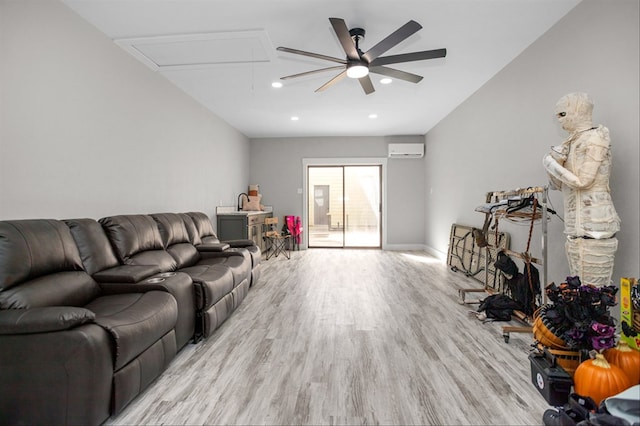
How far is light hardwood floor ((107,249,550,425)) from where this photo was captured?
1666mm

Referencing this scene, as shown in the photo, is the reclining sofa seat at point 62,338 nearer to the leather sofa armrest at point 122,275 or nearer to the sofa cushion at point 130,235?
the leather sofa armrest at point 122,275

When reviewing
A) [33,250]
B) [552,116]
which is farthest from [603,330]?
[33,250]

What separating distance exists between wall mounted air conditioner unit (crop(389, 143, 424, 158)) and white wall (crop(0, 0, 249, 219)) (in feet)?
15.6

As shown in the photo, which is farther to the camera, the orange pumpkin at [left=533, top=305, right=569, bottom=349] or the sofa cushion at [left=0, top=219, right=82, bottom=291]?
the orange pumpkin at [left=533, top=305, right=569, bottom=349]

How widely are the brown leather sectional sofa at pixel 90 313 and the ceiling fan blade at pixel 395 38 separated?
2.43 metres

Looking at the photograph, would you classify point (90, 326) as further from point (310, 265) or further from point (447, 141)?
point (447, 141)

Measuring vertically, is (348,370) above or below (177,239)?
below

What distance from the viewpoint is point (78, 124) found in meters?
2.70

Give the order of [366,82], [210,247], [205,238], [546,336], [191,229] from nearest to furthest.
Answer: [546,336] < [366,82] < [210,247] < [191,229] < [205,238]

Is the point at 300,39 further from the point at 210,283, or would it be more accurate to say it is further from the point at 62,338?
the point at 62,338

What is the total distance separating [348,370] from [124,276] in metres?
1.72

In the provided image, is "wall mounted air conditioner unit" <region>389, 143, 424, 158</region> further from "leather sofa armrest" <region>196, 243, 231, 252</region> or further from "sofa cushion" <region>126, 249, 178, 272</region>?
"sofa cushion" <region>126, 249, 178, 272</region>

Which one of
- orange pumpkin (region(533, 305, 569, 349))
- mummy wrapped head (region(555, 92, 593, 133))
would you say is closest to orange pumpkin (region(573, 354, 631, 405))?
orange pumpkin (region(533, 305, 569, 349))

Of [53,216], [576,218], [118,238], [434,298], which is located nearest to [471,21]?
[576,218]
